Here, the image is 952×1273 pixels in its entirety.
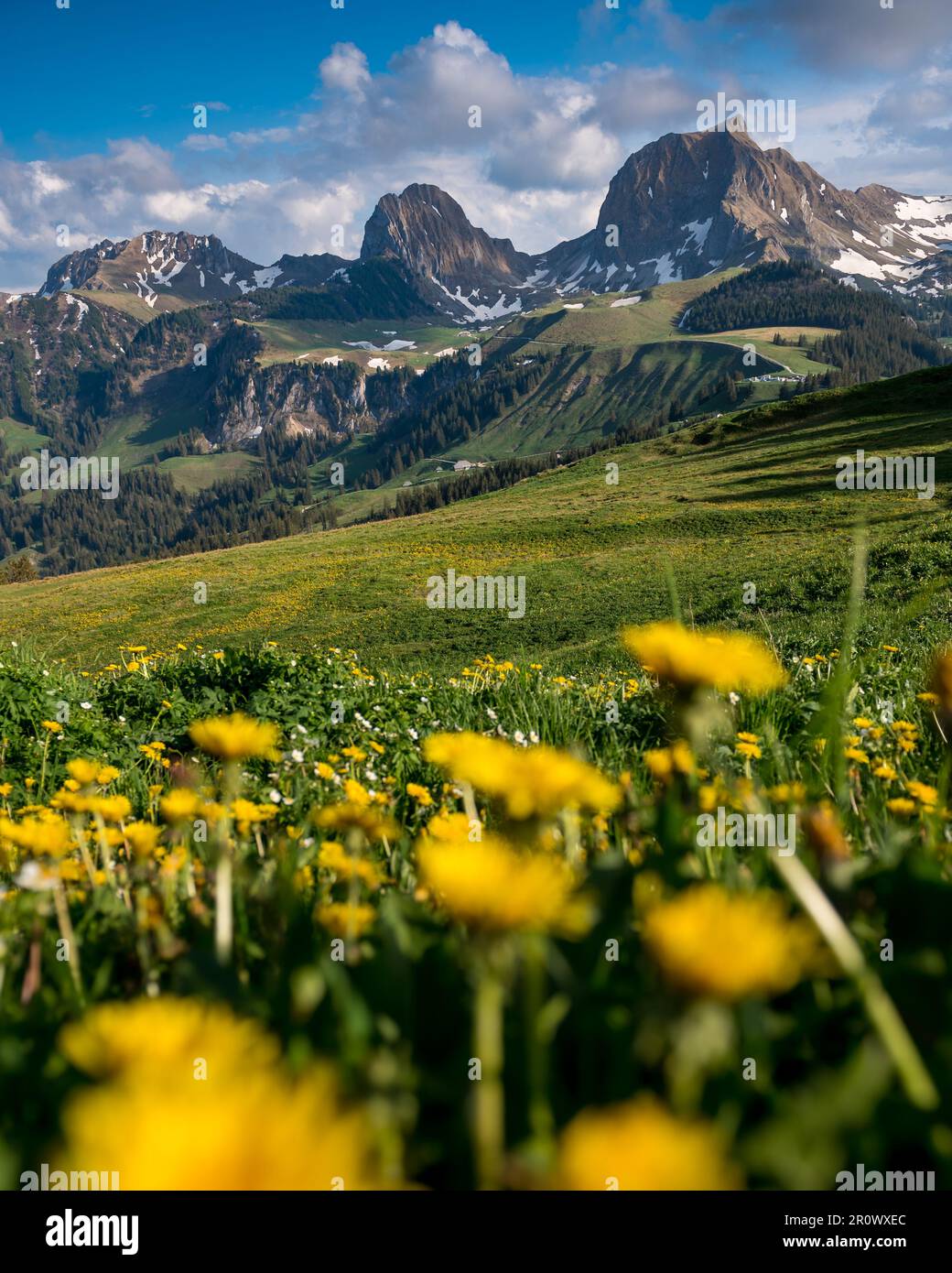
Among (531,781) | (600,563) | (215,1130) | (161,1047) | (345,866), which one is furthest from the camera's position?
(600,563)

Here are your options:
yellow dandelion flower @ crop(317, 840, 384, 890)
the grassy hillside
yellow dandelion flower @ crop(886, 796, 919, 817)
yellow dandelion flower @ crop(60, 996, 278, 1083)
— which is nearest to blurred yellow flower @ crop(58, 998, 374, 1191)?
yellow dandelion flower @ crop(60, 996, 278, 1083)

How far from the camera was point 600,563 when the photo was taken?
4331 cm

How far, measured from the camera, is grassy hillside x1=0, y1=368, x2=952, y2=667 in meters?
29.9

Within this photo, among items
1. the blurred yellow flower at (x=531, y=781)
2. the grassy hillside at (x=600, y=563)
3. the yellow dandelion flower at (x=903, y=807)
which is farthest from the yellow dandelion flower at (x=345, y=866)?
the grassy hillside at (x=600, y=563)

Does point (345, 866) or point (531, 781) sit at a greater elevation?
point (531, 781)

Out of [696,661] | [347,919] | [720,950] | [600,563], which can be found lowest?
[347,919]

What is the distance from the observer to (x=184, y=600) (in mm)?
49281

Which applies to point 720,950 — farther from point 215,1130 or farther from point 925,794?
point 925,794

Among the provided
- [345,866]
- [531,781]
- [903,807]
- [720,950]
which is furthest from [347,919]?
[903,807]

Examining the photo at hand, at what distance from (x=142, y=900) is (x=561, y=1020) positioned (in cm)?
99

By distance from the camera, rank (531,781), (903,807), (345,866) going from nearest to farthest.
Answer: (531,781) < (345,866) < (903,807)

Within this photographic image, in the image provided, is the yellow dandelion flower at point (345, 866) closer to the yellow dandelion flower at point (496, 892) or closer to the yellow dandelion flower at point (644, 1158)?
the yellow dandelion flower at point (496, 892)
